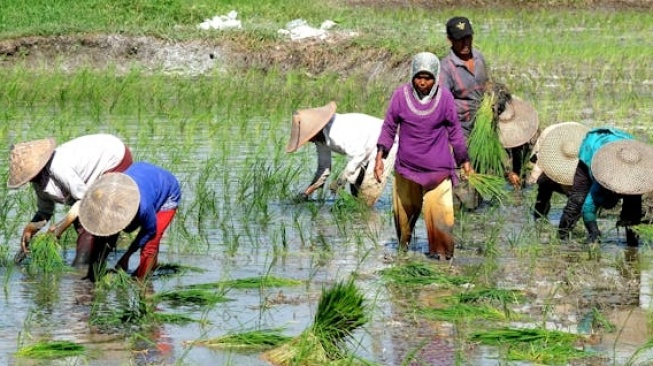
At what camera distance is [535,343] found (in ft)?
18.2

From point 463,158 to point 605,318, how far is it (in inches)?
61.1

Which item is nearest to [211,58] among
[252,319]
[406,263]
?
[406,263]

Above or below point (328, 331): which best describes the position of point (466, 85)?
above

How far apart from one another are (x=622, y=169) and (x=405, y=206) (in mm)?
1248

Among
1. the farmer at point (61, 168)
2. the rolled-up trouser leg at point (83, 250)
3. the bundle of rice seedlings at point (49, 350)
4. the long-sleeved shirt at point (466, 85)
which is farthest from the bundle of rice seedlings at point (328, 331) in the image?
the long-sleeved shirt at point (466, 85)

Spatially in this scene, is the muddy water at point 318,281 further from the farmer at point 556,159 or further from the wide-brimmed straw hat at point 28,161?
the wide-brimmed straw hat at point 28,161

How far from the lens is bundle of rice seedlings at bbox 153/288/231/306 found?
656 centimetres

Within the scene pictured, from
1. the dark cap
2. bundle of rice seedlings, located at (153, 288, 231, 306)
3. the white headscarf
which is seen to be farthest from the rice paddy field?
the dark cap

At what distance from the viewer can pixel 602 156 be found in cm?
762

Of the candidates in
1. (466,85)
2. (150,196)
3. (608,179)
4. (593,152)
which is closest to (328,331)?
(150,196)

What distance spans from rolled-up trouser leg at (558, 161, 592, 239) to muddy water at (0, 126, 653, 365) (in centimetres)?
15

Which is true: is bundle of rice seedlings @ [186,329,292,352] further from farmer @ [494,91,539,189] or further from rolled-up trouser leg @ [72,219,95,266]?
farmer @ [494,91,539,189]

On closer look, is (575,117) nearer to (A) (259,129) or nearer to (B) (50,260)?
(A) (259,129)

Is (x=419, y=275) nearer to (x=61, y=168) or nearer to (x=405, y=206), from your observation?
(x=405, y=206)
